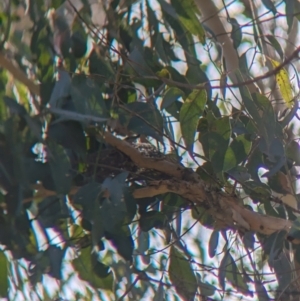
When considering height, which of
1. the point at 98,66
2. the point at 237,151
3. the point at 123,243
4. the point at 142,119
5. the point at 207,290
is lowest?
the point at 207,290

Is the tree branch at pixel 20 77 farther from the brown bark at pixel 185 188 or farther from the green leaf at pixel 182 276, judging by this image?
the green leaf at pixel 182 276

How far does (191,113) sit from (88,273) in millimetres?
396

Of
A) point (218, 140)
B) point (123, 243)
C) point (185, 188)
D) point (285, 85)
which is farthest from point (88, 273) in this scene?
point (285, 85)

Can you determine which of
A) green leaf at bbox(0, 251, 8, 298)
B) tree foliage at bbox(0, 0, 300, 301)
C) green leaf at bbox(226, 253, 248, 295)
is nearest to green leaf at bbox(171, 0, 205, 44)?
tree foliage at bbox(0, 0, 300, 301)

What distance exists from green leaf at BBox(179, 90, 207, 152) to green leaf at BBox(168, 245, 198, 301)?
327mm

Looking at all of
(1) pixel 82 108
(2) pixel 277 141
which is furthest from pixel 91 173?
(2) pixel 277 141

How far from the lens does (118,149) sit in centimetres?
133

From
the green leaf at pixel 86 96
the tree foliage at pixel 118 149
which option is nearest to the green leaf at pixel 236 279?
the tree foliage at pixel 118 149

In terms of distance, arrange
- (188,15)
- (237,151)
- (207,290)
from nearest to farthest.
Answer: (237,151)
(188,15)
(207,290)

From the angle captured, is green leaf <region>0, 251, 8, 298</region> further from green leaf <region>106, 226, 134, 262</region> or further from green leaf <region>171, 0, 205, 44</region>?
green leaf <region>171, 0, 205, 44</region>

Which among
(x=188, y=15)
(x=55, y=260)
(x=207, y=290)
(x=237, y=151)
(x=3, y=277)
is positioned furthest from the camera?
(x=207, y=290)

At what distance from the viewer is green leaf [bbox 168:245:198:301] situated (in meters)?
1.51

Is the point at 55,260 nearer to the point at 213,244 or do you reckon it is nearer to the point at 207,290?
the point at 213,244

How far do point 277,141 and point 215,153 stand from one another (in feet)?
0.43
